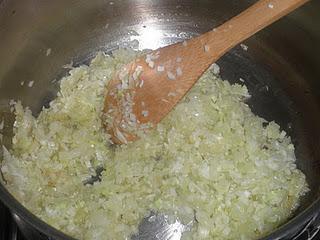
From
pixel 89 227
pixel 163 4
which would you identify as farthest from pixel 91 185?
pixel 163 4

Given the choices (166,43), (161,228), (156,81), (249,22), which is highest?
(249,22)

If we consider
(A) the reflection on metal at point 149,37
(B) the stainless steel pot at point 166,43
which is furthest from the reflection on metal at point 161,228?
(A) the reflection on metal at point 149,37

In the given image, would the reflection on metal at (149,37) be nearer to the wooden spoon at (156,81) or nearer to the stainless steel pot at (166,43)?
the stainless steel pot at (166,43)

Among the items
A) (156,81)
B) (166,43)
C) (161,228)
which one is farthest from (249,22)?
(161,228)

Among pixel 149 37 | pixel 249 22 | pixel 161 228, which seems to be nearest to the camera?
pixel 249 22

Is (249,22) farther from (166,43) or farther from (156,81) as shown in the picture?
(166,43)

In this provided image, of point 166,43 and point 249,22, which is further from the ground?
point 249,22

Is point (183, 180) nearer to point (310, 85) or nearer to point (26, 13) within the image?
point (310, 85)

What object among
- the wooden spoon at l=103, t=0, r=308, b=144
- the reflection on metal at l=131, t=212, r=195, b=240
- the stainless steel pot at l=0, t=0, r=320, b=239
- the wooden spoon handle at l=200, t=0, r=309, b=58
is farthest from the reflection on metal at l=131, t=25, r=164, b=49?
the reflection on metal at l=131, t=212, r=195, b=240
